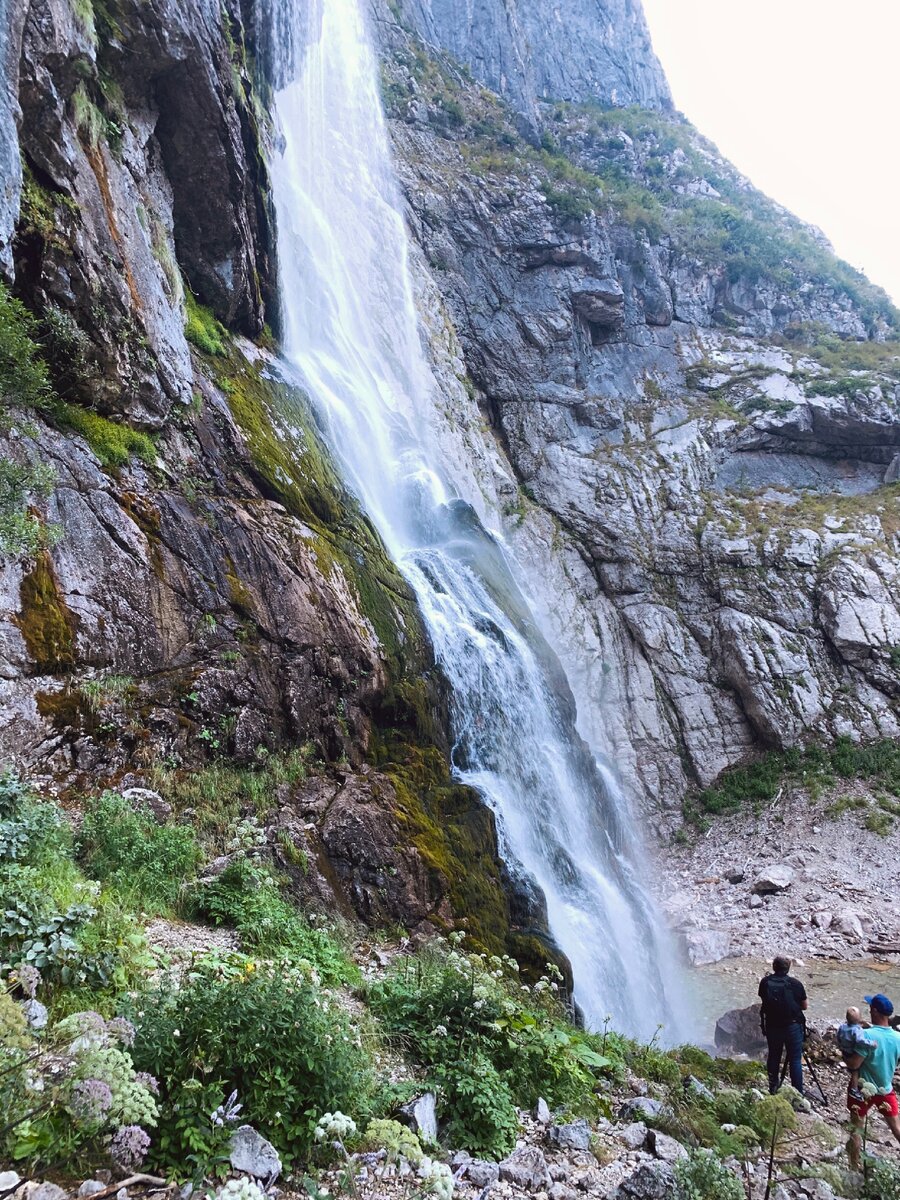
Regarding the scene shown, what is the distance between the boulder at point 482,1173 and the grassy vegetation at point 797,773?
66.0 ft

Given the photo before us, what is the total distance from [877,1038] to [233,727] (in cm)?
707

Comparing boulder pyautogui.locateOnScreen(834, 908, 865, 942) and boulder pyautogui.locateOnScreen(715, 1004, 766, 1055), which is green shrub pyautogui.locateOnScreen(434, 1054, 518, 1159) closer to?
boulder pyautogui.locateOnScreen(715, 1004, 766, 1055)

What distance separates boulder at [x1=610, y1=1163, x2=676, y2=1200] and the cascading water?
21.3ft

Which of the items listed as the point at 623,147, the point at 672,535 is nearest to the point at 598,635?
the point at 672,535

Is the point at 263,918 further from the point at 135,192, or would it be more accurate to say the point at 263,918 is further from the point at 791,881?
the point at 791,881

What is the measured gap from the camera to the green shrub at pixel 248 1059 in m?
2.98

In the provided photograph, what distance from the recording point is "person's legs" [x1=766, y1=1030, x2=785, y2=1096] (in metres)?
6.26

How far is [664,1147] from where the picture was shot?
13.8ft

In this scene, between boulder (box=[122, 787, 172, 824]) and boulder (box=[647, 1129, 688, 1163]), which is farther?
boulder (box=[122, 787, 172, 824])

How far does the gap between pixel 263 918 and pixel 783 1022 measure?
485 cm

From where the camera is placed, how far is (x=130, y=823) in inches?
245

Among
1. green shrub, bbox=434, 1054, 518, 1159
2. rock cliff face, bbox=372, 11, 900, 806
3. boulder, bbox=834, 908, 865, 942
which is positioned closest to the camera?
green shrub, bbox=434, 1054, 518, 1159

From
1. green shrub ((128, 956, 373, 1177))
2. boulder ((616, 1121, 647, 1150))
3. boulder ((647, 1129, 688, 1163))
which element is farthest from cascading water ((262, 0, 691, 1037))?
green shrub ((128, 956, 373, 1177))

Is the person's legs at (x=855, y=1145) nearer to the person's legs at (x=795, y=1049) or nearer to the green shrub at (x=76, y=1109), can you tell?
the person's legs at (x=795, y=1049)
